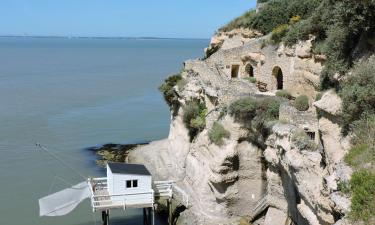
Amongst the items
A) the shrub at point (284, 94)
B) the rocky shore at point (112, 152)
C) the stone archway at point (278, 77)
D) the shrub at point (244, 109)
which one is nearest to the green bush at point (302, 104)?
the shrub at point (244, 109)

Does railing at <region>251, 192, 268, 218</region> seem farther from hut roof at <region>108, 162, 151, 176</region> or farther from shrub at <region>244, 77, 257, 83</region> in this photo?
shrub at <region>244, 77, 257, 83</region>

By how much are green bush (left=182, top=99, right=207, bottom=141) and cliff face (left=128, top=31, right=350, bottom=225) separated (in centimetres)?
47

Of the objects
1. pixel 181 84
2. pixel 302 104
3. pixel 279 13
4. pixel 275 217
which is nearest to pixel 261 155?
pixel 275 217

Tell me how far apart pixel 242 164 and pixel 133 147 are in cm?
1841

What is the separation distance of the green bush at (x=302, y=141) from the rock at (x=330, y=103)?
160 cm

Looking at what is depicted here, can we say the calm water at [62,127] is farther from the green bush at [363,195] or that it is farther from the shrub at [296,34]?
the green bush at [363,195]

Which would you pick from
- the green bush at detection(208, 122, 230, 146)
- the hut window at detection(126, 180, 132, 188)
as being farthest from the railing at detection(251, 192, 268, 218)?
the hut window at detection(126, 180, 132, 188)

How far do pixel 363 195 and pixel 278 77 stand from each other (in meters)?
16.8

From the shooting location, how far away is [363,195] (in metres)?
11.4

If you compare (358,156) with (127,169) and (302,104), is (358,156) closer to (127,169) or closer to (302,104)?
(302,104)

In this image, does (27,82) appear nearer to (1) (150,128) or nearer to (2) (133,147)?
(1) (150,128)

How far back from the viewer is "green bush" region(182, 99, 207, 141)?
27794mm

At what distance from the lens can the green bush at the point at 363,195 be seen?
11.2 m

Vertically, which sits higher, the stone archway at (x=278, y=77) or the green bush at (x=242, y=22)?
the green bush at (x=242, y=22)
